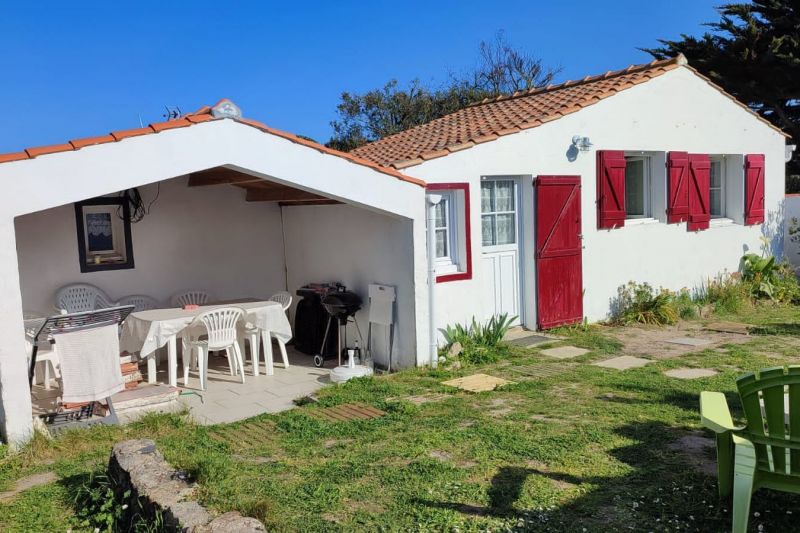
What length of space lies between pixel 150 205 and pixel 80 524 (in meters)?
5.79

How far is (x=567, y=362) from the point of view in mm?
8094

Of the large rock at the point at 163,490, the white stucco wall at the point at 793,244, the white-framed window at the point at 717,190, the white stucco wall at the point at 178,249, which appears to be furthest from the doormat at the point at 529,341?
the white stucco wall at the point at 793,244

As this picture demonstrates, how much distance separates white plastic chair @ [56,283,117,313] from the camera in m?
8.45

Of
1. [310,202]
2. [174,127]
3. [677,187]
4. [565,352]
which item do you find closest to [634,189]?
[677,187]

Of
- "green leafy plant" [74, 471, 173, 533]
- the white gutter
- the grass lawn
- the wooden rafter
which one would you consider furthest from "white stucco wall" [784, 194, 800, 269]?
"green leafy plant" [74, 471, 173, 533]

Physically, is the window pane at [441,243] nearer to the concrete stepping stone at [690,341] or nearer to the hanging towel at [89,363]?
the concrete stepping stone at [690,341]

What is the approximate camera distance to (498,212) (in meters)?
9.36

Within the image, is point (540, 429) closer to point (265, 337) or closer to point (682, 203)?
point (265, 337)

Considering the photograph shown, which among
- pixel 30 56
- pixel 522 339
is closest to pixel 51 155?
pixel 522 339

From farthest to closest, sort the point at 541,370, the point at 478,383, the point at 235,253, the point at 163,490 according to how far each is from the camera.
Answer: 1. the point at 235,253
2. the point at 541,370
3. the point at 478,383
4. the point at 163,490

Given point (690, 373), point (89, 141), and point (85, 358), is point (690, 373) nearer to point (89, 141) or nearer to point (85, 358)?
point (85, 358)

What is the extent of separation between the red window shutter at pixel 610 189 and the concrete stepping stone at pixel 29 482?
808 centimetres

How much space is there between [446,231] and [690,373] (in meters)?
3.40

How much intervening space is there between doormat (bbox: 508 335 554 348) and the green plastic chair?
5.28 m
